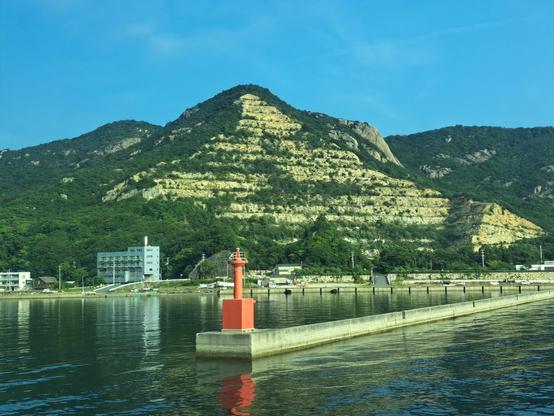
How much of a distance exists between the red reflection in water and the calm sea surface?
0.05 metres

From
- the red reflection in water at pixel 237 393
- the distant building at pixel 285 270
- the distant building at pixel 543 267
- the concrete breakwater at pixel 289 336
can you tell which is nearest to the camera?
the red reflection in water at pixel 237 393

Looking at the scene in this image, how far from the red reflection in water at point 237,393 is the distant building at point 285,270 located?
5933 inches

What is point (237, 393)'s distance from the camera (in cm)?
3089

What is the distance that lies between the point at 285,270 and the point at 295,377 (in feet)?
506

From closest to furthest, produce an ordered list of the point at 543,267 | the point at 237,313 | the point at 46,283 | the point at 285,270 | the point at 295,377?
1. the point at 295,377
2. the point at 237,313
3. the point at 543,267
4. the point at 285,270
5. the point at 46,283

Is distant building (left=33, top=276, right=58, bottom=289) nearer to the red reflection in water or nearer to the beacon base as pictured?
the beacon base

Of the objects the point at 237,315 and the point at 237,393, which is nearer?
the point at 237,393

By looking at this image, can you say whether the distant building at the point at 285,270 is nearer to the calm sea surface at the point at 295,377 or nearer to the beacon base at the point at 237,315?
the calm sea surface at the point at 295,377

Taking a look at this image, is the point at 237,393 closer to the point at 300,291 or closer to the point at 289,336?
the point at 289,336

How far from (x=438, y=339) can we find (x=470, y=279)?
13022cm

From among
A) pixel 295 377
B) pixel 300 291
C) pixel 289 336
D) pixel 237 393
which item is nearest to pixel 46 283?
pixel 300 291

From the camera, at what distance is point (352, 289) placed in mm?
165250

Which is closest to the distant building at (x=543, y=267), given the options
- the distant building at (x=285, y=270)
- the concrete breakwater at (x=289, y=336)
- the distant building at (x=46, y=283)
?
the distant building at (x=285, y=270)

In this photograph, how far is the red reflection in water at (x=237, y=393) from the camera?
92.2 ft
